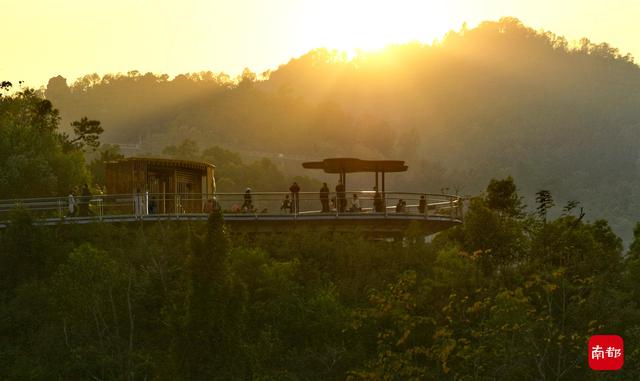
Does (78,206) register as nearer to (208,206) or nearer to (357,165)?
(208,206)

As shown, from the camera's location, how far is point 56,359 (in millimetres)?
39062

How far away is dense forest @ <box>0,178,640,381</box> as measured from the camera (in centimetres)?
3731

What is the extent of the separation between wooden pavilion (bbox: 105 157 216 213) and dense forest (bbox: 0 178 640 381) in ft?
12.1

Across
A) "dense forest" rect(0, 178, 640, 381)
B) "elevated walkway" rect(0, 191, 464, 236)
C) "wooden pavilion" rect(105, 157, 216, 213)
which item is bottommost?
"dense forest" rect(0, 178, 640, 381)

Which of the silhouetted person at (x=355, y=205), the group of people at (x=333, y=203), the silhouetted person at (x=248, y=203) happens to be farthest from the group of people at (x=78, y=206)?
the silhouetted person at (x=355, y=205)

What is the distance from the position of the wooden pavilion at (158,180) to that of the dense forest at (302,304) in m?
3.68

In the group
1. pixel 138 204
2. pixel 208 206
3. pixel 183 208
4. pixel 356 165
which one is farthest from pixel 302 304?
pixel 356 165

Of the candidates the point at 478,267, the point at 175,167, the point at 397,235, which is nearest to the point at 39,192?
the point at 175,167

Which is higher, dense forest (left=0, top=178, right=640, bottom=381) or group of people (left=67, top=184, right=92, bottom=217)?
group of people (left=67, top=184, right=92, bottom=217)

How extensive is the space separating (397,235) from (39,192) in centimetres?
2448

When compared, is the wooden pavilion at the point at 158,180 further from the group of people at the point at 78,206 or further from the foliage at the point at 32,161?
the foliage at the point at 32,161

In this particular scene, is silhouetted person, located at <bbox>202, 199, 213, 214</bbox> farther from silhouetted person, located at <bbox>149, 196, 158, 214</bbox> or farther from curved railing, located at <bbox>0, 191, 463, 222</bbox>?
silhouetted person, located at <bbox>149, 196, 158, 214</bbox>

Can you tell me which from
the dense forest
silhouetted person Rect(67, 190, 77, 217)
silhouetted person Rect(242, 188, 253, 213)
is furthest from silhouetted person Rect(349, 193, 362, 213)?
silhouetted person Rect(67, 190, 77, 217)

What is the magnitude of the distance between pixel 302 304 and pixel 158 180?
12.3 m
